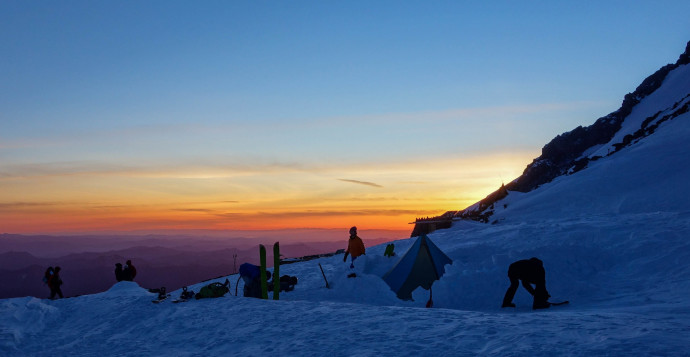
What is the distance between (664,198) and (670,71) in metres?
74.9

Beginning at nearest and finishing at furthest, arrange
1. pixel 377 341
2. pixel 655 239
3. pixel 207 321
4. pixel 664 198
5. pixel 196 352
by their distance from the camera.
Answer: pixel 377 341 → pixel 196 352 → pixel 207 321 → pixel 655 239 → pixel 664 198

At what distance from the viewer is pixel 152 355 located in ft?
32.2

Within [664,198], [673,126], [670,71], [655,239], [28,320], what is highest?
[670,71]

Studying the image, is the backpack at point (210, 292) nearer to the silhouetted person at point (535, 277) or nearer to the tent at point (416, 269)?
the tent at point (416, 269)

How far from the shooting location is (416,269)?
1964cm

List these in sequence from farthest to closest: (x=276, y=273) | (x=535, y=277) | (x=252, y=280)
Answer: (x=276, y=273) → (x=252, y=280) → (x=535, y=277)

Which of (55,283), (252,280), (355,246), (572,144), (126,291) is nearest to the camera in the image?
(252,280)

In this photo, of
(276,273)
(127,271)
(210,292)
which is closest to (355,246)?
(276,273)

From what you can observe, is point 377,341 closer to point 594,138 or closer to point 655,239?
point 655,239

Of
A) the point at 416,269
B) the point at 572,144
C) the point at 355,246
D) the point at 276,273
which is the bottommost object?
the point at 416,269

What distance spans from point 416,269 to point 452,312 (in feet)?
30.4

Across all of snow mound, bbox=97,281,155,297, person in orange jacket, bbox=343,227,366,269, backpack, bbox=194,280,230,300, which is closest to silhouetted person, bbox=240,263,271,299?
backpack, bbox=194,280,230,300

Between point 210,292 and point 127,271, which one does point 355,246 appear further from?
point 127,271

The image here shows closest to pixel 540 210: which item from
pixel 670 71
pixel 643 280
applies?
pixel 643 280
